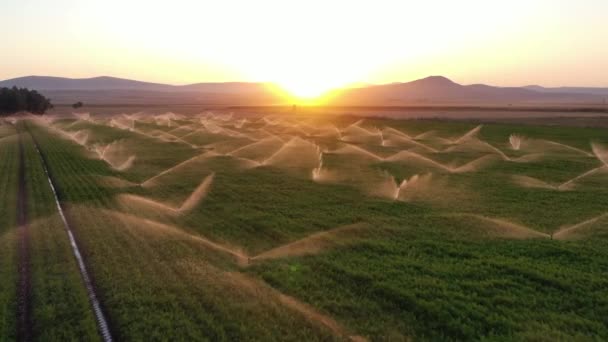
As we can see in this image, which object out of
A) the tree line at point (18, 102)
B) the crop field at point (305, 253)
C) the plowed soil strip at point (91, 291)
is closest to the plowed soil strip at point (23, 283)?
the crop field at point (305, 253)

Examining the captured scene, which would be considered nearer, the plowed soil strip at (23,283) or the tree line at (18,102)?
the plowed soil strip at (23,283)

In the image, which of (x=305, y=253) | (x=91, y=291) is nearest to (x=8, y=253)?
(x=91, y=291)

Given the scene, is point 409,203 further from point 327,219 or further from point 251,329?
point 251,329

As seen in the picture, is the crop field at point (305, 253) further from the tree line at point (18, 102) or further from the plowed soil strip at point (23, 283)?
the tree line at point (18, 102)

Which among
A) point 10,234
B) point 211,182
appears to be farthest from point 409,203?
point 10,234

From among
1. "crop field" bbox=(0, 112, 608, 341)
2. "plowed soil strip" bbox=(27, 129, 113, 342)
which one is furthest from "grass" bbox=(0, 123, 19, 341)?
"plowed soil strip" bbox=(27, 129, 113, 342)
